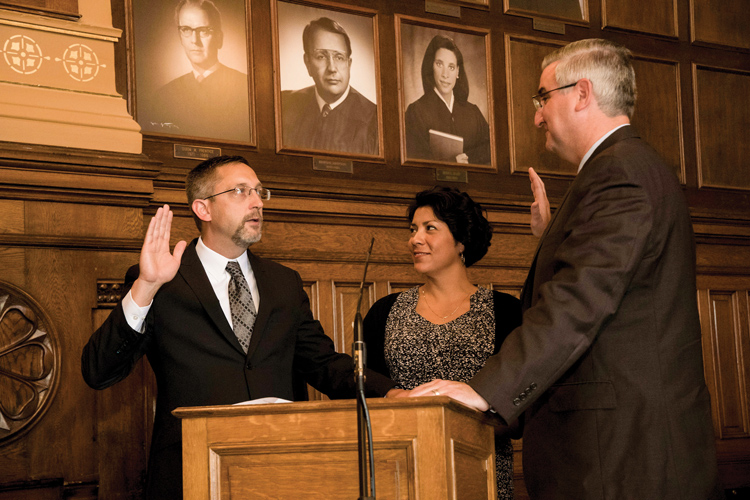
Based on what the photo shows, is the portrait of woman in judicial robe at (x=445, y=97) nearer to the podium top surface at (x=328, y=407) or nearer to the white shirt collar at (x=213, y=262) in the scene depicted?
the white shirt collar at (x=213, y=262)

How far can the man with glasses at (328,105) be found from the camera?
4508mm

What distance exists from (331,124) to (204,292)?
A: 1.78 meters

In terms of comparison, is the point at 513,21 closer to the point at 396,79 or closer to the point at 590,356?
the point at 396,79

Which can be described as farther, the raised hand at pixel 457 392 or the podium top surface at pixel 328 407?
the raised hand at pixel 457 392

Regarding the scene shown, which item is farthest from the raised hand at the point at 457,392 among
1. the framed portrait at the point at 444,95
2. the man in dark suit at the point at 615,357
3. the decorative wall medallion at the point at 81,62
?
the framed portrait at the point at 444,95

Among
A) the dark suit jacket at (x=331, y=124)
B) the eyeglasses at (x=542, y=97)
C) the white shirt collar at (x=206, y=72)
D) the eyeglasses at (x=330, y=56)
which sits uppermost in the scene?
the eyeglasses at (x=330, y=56)

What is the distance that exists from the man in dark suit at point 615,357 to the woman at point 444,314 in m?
1.08

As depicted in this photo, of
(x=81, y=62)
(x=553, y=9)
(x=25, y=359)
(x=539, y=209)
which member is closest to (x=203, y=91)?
(x=81, y=62)

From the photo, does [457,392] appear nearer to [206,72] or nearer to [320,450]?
[320,450]

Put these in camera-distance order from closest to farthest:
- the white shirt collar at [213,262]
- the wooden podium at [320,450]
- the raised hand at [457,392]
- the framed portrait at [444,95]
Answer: the wooden podium at [320,450] < the raised hand at [457,392] < the white shirt collar at [213,262] < the framed portrait at [444,95]

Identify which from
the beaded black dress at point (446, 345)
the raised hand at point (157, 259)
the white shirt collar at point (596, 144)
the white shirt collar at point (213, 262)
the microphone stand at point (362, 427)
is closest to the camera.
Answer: the microphone stand at point (362, 427)

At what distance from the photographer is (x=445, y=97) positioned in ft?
16.3

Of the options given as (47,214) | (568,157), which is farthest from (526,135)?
(47,214)

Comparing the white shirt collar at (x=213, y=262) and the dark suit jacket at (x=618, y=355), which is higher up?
the white shirt collar at (x=213, y=262)
